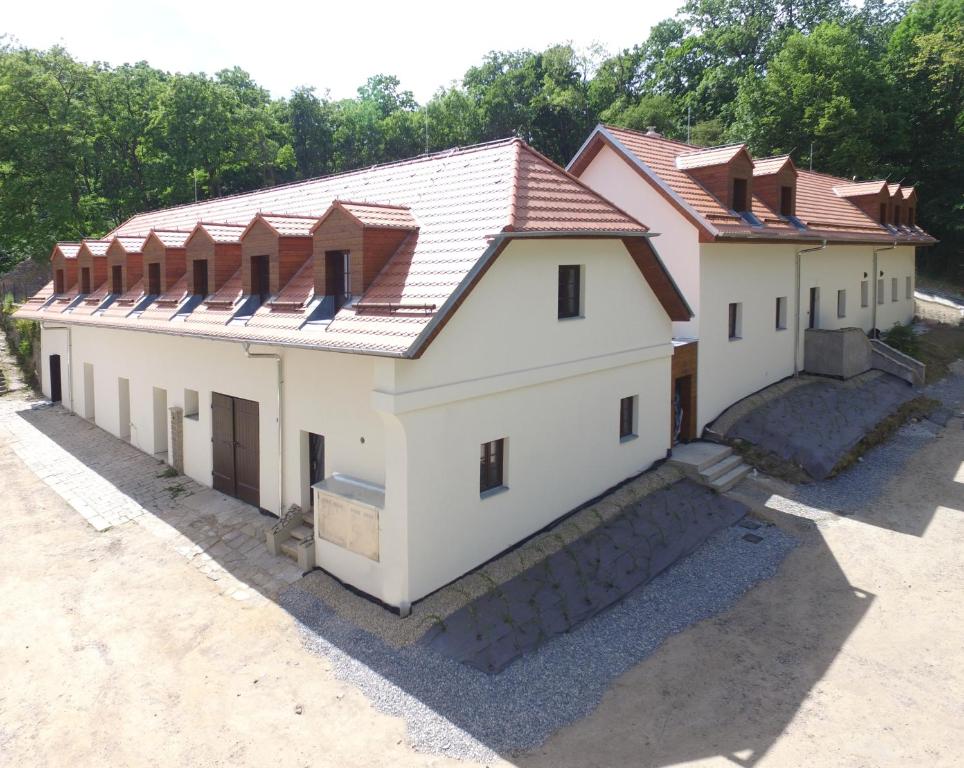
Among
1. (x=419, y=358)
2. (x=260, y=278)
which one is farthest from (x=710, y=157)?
(x=419, y=358)

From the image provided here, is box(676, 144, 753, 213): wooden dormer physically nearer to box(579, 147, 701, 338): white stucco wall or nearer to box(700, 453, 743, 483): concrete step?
box(579, 147, 701, 338): white stucco wall

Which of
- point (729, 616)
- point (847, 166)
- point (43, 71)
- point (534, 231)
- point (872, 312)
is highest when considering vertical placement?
point (43, 71)

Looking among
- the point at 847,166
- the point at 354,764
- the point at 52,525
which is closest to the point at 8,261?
the point at 52,525

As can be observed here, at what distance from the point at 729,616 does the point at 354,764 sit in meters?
6.51

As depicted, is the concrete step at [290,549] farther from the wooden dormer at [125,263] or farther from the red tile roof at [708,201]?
the red tile roof at [708,201]

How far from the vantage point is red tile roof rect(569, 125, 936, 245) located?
17625 millimetres

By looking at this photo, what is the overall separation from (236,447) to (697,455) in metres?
10.6

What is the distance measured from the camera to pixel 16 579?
1268 centimetres

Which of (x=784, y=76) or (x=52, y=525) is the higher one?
(x=784, y=76)

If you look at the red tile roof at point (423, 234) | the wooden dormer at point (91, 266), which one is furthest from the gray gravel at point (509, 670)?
the wooden dormer at point (91, 266)

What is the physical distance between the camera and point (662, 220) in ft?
59.5

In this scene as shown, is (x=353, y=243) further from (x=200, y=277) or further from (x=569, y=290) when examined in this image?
(x=200, y=277)

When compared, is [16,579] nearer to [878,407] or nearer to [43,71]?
[878,407]

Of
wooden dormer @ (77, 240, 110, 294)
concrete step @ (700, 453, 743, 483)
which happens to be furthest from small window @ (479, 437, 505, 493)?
wooden dormer @ (77, 240, 110, 294)
